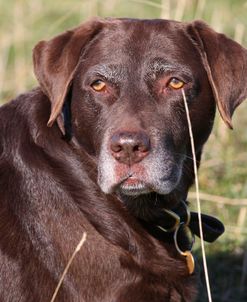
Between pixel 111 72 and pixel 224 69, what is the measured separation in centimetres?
63

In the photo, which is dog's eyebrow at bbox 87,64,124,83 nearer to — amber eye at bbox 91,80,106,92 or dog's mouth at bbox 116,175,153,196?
amber eye at bbox 91,80,106,92

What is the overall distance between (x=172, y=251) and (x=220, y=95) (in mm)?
896

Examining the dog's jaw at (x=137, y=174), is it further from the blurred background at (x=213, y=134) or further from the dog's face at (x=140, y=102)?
the blurred background at (x=213, y=134)

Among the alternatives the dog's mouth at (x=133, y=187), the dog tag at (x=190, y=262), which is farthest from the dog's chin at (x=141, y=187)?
the dog tag at (x=190, y=262)

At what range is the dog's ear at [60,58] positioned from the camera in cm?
503

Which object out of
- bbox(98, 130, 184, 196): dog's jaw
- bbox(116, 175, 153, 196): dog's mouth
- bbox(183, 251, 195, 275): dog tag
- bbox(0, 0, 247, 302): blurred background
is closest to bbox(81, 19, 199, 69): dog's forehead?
bbox(98, 130, 184, 196): dog's jaw

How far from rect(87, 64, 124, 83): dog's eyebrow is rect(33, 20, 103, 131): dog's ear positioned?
0.14 m

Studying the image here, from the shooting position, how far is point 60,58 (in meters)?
5.11

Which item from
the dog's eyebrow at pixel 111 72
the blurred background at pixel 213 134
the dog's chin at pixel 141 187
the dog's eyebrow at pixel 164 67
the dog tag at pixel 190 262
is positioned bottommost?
the blurred background at pixel 213 134

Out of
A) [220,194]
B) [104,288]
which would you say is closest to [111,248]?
[104,288]

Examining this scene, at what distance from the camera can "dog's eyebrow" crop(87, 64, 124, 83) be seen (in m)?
5.02

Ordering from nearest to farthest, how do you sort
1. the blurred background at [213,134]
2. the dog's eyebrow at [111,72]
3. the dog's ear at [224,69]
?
the dog's eyebrow at [111,72] → the dog's ear at [224,69] → the blurred background at [213,134]

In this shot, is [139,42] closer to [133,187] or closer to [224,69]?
[224,69]

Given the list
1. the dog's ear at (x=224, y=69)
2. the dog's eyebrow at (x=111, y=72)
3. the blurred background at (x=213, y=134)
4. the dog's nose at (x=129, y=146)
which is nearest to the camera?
the dog's nose at (x=129, y=146)
